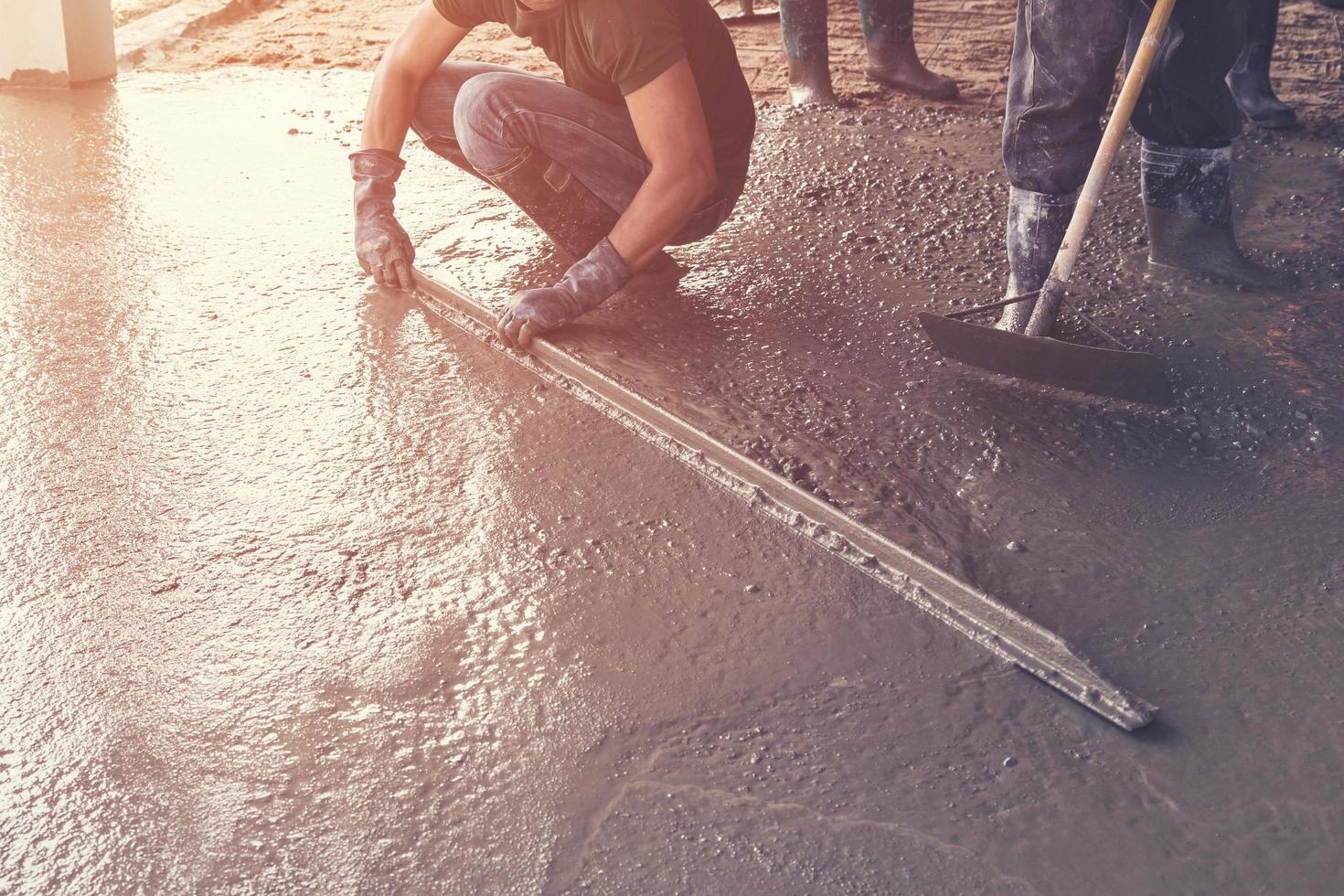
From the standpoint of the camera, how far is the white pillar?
466 cm

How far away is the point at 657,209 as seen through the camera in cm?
259

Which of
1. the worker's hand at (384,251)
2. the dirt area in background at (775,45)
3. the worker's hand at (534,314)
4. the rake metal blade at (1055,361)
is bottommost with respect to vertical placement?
the rake metal blade at (1055,361)

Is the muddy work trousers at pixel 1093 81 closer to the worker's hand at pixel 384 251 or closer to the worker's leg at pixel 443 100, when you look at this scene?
the worker's leg at pixel 443 100

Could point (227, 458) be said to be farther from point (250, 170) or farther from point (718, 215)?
point (250, 170)

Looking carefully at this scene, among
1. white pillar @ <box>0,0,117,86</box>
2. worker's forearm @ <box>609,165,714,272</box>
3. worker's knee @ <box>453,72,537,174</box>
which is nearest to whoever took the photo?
worker's forearm @ <box>609,165,714,272</box>

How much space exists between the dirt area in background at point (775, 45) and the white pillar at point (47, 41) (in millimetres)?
459

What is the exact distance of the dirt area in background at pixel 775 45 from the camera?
4.55 m

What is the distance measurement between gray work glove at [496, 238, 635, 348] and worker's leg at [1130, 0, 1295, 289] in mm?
1456

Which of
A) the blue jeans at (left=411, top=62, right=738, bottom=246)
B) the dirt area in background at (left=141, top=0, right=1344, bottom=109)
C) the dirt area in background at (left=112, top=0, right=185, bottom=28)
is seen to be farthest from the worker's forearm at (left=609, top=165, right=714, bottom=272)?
the dirt area in background at (left=112, top=0, right=185, bottom=28)

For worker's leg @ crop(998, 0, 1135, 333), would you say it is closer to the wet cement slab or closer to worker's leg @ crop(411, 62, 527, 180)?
the wet cement slab

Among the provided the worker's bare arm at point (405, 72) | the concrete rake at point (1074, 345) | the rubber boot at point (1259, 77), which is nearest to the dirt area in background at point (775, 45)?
the rubber boot at point (1259, 77)

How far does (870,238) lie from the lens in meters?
3.32

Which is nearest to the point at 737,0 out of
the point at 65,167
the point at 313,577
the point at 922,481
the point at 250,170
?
the point at 250,170

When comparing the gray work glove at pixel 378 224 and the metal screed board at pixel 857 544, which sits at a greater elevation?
the gray work glove at pixel 378 224
